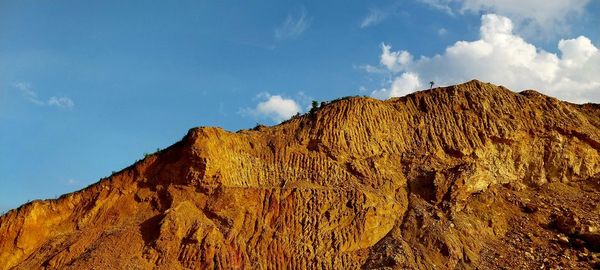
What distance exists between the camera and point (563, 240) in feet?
100

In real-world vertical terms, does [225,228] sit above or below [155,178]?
below

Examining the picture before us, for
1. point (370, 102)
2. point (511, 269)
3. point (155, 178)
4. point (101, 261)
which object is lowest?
point (511, 269)

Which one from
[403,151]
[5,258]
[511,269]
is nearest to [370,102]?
[403,151]

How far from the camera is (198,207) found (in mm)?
30250

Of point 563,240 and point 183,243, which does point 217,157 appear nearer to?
point 183,243

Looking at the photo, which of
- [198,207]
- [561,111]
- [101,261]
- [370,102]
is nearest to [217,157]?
[198,207]

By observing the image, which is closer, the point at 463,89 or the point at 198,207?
the point at 198,207

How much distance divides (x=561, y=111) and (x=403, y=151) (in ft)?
34.7

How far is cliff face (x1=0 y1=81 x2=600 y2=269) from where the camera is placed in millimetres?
28984

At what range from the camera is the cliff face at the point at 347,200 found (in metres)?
29.0

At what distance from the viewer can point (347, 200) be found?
31.0 m

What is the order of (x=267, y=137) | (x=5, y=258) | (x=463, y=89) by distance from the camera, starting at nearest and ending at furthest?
(x=5, y=258)
(x=267, y=137)
(x=463, y=89)

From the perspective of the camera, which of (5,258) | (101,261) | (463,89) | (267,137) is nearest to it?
(101,261)

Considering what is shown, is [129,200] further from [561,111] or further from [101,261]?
[561,111]
